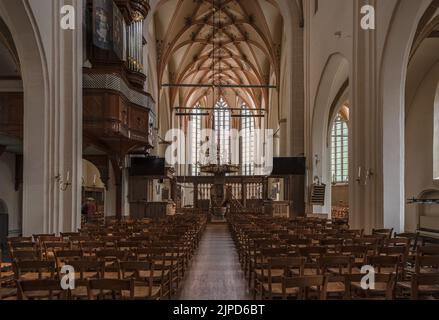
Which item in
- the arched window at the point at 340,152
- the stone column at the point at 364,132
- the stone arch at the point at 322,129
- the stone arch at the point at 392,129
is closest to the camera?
the stone arch at the point at 392,129

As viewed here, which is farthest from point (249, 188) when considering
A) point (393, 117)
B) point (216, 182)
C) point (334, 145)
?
point (393, 117)

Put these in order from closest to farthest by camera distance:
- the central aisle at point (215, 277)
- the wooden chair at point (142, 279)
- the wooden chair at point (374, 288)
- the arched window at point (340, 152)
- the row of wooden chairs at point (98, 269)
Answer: the row of wooden chairs at point (98, 269), the wooden chair at point (374, 288), the wooden chair at point (142, 279), the central aisle at point (215, 277), the arched window at point (340, 152)

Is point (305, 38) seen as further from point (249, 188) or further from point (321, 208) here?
point (249, 188)

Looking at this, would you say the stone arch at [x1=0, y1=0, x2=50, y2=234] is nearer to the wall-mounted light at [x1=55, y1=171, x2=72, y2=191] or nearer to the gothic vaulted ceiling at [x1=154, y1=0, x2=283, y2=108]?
the wall-mounted light at [x1=55, y1=171, x2=72, y2=191]

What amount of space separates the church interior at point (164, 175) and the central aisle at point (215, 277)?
0.05 meters

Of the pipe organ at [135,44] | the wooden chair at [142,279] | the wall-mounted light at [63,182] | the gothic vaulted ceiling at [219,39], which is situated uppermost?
the gothic vaulted ceiling at [219,39]

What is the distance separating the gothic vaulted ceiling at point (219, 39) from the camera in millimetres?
33562

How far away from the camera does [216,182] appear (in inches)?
1228

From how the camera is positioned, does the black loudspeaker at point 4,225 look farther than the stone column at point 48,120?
Yes

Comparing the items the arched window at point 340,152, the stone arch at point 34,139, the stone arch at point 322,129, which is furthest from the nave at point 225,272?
the arched window at point 340,152

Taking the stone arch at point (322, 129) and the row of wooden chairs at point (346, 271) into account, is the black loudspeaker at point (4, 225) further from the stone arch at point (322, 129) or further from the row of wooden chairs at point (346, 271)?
the stone arch at point (322, 129)

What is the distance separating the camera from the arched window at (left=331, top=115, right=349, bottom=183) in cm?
3624

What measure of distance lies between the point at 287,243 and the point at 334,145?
30266 millimetres

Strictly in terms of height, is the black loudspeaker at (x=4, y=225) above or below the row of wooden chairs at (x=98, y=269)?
below
